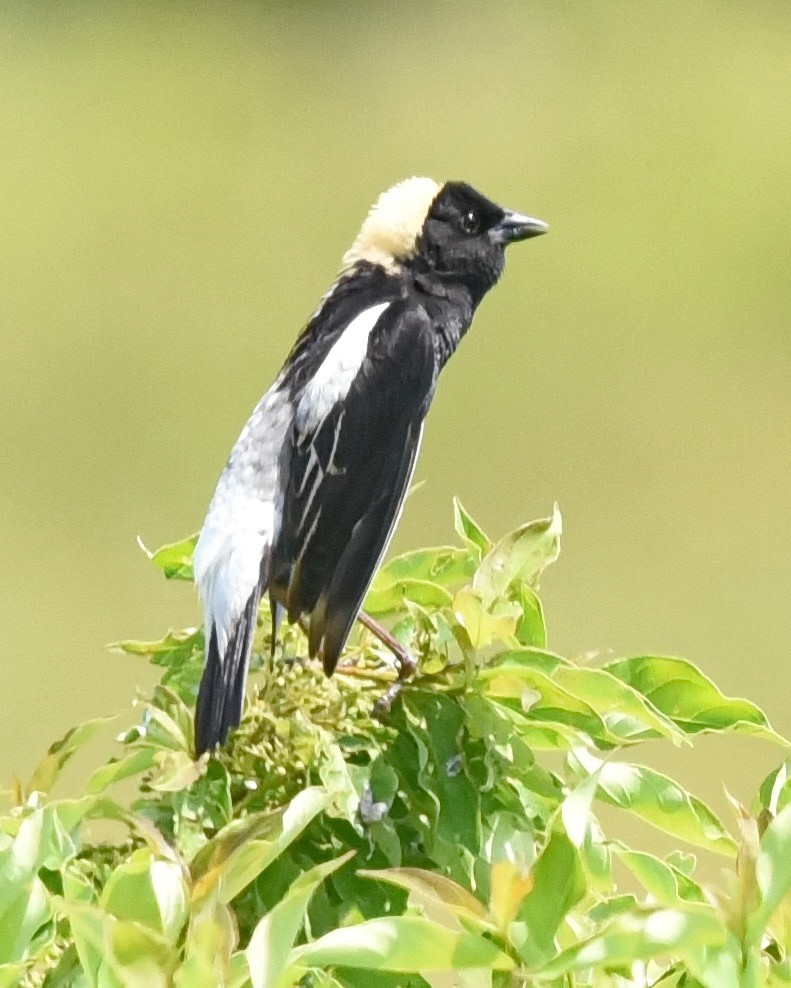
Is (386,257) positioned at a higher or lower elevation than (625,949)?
higher

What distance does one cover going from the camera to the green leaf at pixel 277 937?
0.38m

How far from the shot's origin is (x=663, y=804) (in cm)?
53

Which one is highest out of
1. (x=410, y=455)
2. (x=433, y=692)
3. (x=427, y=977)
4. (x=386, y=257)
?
(x=386, y=257)

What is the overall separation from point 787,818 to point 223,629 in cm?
38

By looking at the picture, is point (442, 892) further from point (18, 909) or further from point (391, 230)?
point (391, 230)

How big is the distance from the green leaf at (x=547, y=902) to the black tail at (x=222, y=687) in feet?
0.59

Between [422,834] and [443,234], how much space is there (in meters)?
0.83

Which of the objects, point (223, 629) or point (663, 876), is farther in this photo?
point (223, 629)

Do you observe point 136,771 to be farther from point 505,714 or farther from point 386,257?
point 386,257

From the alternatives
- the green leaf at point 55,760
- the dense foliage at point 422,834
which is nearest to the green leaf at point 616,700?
the dense foliage at point 422,834

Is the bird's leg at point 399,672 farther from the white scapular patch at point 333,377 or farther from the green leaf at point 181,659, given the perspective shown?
the white scapular patch at point 333,377

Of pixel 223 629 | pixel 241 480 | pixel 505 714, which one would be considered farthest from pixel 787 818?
pixel 241 480

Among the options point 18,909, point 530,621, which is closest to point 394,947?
point 18,909

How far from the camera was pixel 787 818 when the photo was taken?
435mm
